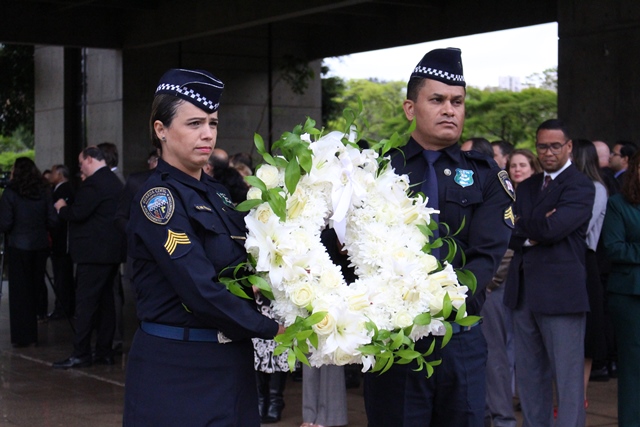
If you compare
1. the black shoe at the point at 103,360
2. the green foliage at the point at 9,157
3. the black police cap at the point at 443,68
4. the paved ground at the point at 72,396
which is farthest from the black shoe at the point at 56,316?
the green foliage at the point at 9,157

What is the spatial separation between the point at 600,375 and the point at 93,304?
4.85 meters

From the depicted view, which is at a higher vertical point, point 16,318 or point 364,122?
point 364,122

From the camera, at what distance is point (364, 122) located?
3.52 meters

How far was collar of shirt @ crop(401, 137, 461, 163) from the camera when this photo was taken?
3.87 metres

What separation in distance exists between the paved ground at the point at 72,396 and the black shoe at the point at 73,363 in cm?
8

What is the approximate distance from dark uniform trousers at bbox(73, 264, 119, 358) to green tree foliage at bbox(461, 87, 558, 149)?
20117mm

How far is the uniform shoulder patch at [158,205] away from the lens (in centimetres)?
329

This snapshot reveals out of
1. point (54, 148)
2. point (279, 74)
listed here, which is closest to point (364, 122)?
point (279, 74)

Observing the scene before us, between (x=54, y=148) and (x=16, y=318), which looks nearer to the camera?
(x=16, y=318)

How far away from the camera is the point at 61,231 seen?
1155 centimetres

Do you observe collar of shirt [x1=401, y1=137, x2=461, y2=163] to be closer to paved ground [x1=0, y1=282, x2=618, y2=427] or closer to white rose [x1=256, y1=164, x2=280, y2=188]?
white rose [x1=256, y1=164, x2=280, y2=188]

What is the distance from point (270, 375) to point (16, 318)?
447 centimetres

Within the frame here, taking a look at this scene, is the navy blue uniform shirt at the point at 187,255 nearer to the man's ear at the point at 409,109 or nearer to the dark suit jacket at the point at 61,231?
the man's ear at the point at 409,109

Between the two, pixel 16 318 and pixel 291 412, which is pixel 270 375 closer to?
pixel 291 412
